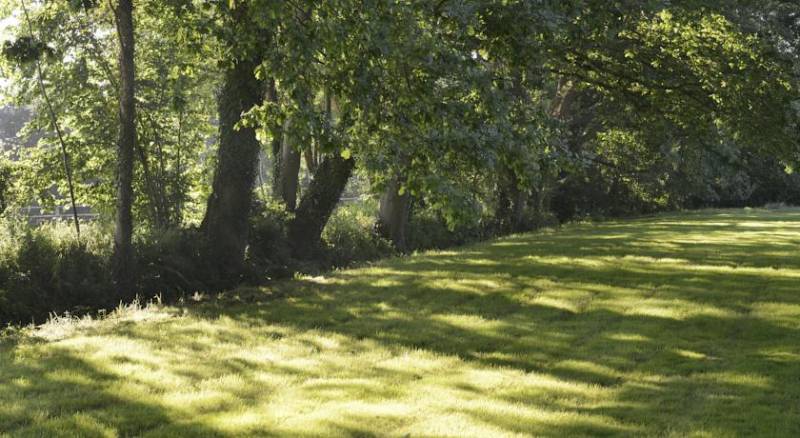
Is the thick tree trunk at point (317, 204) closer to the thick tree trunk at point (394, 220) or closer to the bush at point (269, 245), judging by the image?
the bush at point (269, 245)

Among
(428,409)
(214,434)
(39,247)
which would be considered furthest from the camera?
(39,247)

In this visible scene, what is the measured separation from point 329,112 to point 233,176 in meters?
5.04

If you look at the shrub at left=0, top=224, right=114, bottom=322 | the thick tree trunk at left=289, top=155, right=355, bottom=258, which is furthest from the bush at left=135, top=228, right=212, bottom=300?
the thick tree trunk at left=289, top=155, right=355, bottom=258

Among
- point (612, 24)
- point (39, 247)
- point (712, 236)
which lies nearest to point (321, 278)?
point (39, 247)

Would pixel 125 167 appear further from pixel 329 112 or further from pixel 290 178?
pixel 290 178

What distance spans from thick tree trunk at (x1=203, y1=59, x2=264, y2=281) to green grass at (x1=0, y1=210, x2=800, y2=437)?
5.02ft

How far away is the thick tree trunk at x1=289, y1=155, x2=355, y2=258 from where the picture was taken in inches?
777

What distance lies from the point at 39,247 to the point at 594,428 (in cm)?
1111

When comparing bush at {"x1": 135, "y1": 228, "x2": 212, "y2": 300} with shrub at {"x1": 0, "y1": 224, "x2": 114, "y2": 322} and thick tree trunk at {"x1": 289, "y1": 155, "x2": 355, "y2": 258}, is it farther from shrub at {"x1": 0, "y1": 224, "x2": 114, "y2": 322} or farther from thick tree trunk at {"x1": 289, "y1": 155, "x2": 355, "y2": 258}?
thick tree trunk at {"x1": 289, "y1": 155, "x2": 355, "y2": 258}

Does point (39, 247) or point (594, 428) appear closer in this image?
point (594, 428)

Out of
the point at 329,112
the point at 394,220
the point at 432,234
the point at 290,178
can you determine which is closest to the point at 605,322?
the point at 329,112

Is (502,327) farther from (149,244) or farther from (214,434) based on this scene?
(149,244)

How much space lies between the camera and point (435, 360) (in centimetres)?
995

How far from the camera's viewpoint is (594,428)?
24.0 feet
